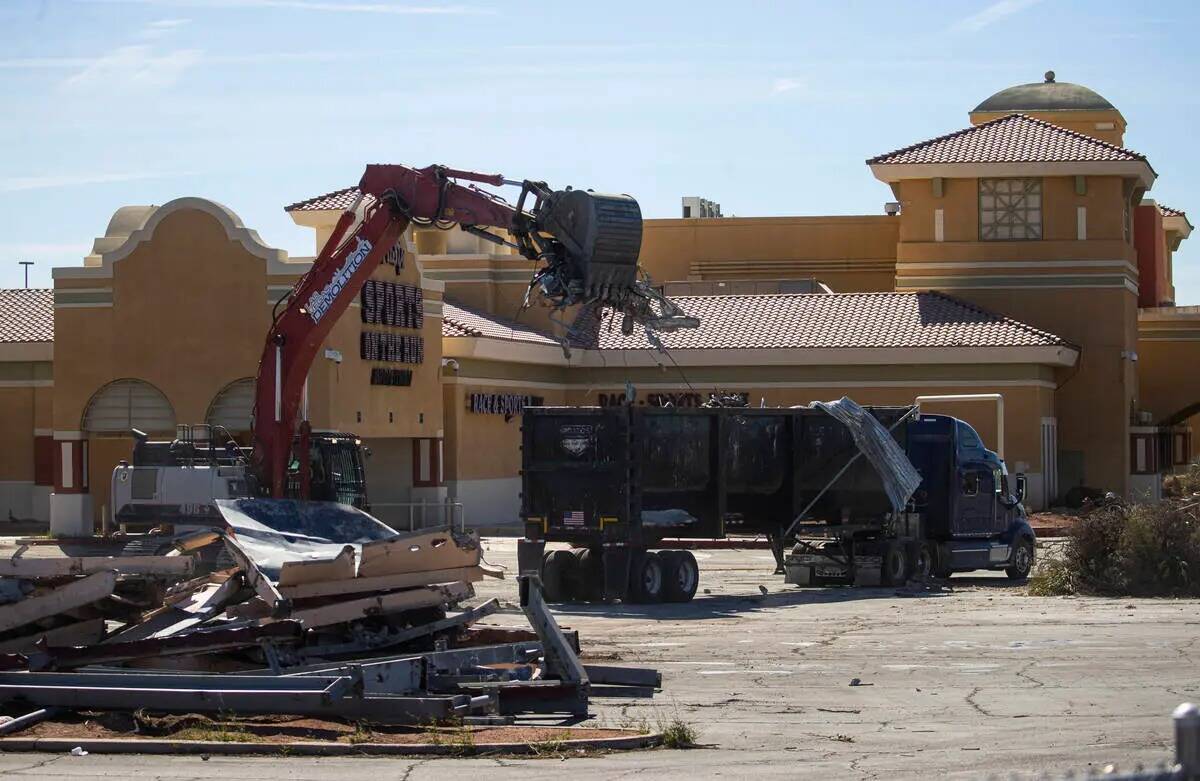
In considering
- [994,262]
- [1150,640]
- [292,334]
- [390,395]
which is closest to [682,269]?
[994,262]

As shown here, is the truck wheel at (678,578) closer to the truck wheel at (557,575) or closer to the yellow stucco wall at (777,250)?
the truck wheel at (557,575)

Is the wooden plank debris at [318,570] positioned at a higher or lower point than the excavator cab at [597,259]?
lower

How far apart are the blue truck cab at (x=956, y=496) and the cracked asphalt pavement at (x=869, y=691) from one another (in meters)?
2.91

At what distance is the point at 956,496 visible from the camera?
30188 millimetres

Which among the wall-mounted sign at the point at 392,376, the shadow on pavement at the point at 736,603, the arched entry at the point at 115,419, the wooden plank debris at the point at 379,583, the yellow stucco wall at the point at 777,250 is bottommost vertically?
the shadow on pavement at the point at 736,603

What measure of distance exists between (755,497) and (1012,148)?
96.6 feet

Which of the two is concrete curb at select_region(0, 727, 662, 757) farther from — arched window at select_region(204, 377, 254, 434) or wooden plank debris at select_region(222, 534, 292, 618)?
arched window at select_region(204, 377, 254, 434)

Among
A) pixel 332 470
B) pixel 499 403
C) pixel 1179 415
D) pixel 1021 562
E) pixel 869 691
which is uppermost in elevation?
pixel 499 403

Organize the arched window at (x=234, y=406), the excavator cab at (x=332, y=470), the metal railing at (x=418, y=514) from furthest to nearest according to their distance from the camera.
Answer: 1. the metal railing at (x=418, y=514)
2. the arched window at (x=234, y=406)
3. the excavator cab at (x=332, y=470)

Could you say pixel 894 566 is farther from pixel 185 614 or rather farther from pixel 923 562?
pixel 185 614

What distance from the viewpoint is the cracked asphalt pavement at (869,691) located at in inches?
500

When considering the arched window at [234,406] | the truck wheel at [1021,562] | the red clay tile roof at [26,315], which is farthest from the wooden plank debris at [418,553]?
the red clay tile roof at [26,315]

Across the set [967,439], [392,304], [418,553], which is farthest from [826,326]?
[418,553]

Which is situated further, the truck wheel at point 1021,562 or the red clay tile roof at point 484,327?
the red clay tile roof at point 484,327
